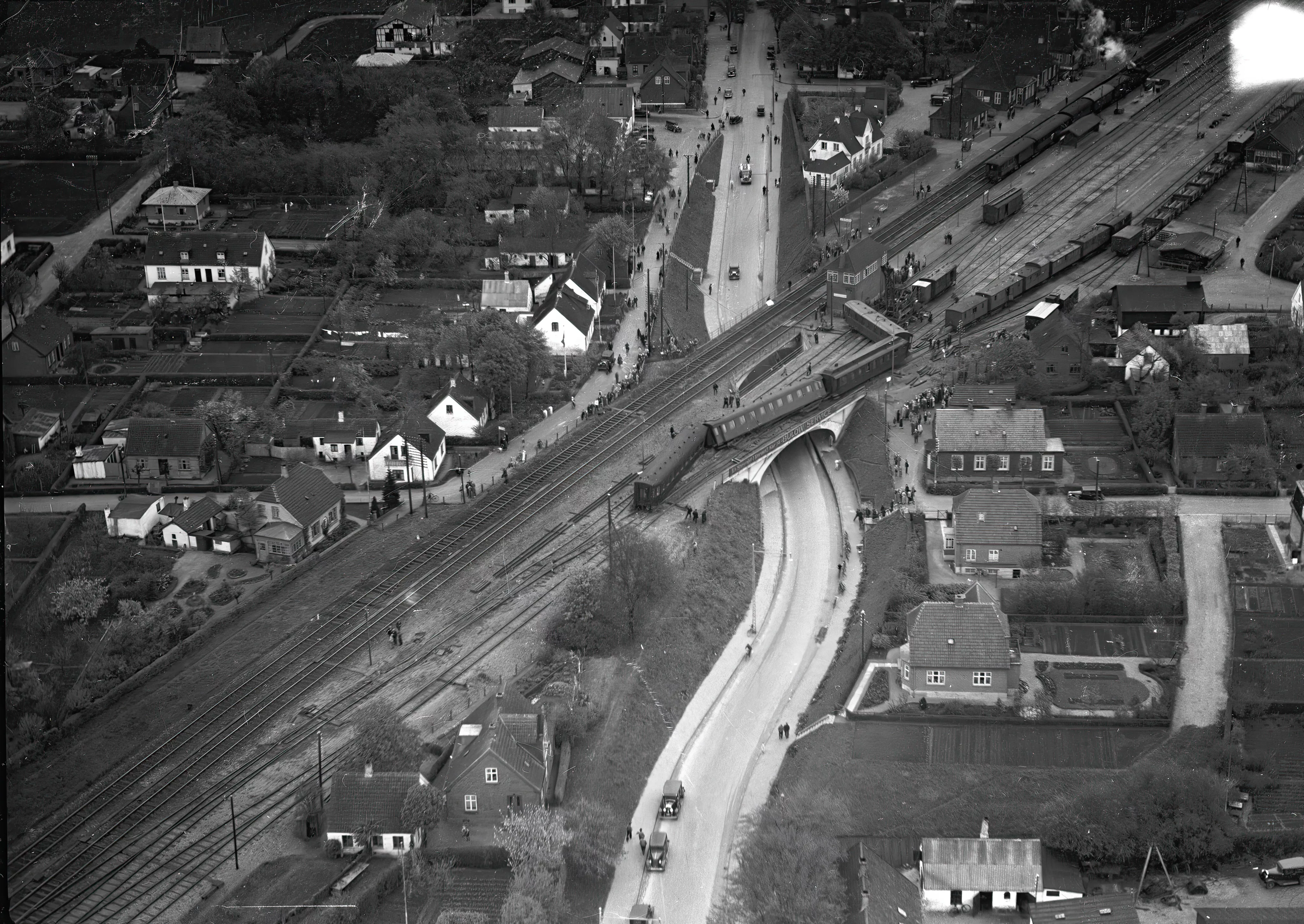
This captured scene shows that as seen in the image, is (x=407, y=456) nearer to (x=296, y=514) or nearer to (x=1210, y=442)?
(x=296, y=514)

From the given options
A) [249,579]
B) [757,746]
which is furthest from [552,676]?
[249,579]

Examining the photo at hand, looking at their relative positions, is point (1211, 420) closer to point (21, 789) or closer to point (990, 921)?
point (990, 921)

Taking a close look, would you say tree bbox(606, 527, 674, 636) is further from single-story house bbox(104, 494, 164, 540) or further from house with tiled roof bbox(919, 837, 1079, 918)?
single-story house bbox(104, 494, 164, 540)

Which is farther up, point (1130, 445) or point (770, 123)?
point (770, 123)

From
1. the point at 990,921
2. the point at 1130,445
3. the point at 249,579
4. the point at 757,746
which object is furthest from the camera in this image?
the point at 1130,445

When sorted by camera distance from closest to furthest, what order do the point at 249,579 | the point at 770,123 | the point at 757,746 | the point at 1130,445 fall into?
the point at 757,746
the point at 249,579
the point at 1130,445
the point at 770,123

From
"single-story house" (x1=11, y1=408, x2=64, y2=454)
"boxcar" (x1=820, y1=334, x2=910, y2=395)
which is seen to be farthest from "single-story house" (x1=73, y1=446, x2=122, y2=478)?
"boxcar" (x1=820, y1=334, x2=910, y2=395)

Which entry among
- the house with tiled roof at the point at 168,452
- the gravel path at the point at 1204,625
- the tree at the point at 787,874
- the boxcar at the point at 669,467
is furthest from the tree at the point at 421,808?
the house with tiled roof at the point at 168,452
